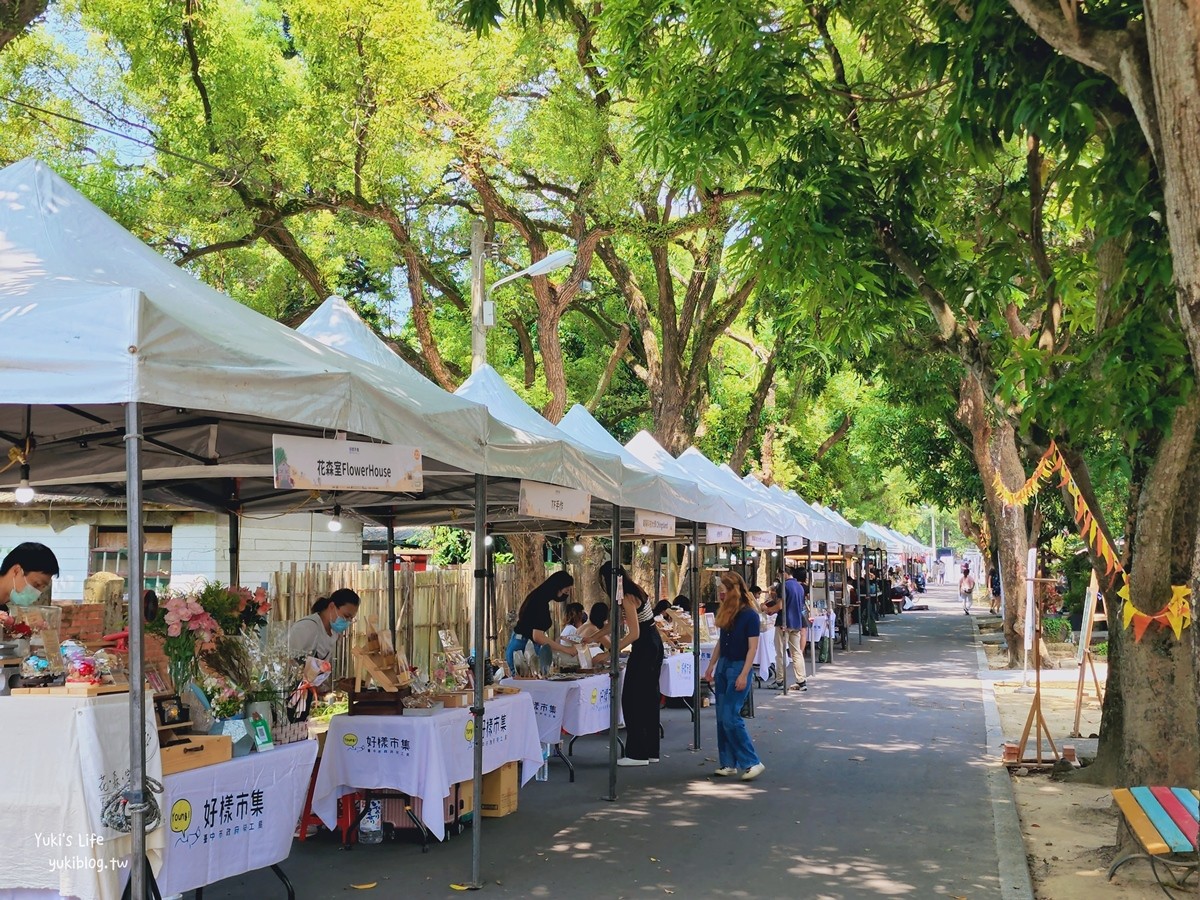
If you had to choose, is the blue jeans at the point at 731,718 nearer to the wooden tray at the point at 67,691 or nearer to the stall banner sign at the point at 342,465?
the stall banner sign at the point at 342,465

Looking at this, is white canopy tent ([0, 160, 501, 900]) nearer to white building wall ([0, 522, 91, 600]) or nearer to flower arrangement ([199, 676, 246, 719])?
flower arrangement ([199, 676, 246, 719])

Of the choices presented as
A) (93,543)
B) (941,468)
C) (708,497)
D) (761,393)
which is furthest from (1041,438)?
(941,468)

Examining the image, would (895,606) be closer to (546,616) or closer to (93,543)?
(93,543)

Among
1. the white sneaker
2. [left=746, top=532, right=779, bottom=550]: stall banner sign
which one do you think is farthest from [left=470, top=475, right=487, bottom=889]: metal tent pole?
[left=746, top=532, right=779, bottom=550]: stall banner sign

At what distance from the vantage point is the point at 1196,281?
4.55 m

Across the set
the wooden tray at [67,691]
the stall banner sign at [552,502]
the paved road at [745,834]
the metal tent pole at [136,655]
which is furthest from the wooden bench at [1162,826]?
the wooden tray at [67,691]

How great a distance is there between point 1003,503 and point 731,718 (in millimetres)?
11156

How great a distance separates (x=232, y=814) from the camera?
5730 mm

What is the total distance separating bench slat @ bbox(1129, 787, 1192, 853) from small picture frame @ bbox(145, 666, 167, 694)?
531 cm

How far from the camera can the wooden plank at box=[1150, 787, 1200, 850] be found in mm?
6289

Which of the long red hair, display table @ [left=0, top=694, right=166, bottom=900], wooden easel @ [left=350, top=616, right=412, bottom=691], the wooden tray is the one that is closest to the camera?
display table @ [left=0, top=694, right=166, bottom=900]

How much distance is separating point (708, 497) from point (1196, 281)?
7444 mm

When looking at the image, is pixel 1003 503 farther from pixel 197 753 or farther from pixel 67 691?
pixel 67 691

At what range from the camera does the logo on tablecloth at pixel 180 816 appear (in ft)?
17.5
